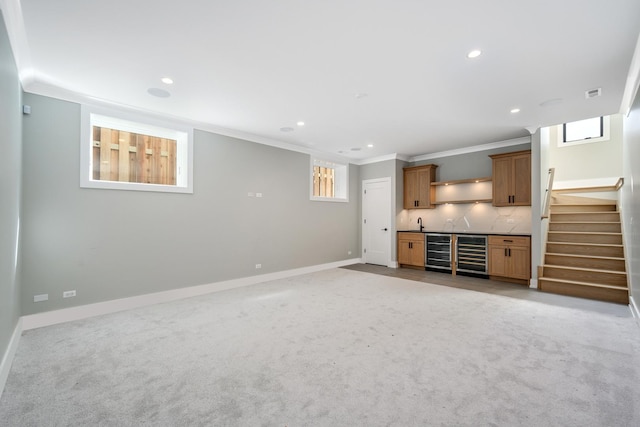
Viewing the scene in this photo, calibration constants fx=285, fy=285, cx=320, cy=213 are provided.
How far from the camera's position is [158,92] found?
11.6 feet

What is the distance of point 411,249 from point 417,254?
18 centimetres

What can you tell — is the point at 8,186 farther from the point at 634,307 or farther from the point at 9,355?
the point at 634,307

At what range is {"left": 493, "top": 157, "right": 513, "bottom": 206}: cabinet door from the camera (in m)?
5.52

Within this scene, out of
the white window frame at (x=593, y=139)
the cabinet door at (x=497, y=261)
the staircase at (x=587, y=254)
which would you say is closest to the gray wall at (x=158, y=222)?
the cabinet door at (x=497, y=261)

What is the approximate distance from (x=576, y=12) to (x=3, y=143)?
4427 millimetres

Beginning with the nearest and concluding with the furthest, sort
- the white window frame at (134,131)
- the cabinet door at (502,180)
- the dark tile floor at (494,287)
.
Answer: the white window frame at (134,131)
the dark tile floor at (494,287)
the cabinet door at (502,180)

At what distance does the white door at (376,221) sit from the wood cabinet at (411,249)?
288 millimetres

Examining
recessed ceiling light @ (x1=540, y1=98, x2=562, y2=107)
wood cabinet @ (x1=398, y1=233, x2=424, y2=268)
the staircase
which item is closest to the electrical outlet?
wood cabinet @ (x1=398, y1=233, x2=424, y2=268)

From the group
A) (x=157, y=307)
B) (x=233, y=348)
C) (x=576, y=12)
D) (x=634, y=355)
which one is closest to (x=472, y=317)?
(x=634, y=355)

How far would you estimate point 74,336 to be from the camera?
2.95m

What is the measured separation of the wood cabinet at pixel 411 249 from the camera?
Answer: 656 cm

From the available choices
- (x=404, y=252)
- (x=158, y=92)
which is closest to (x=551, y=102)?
(x=404, y=252)

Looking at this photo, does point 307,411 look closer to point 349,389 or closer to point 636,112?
point 349,389

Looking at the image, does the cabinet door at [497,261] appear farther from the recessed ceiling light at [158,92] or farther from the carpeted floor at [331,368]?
the recessed ceiling light at [158,92]
